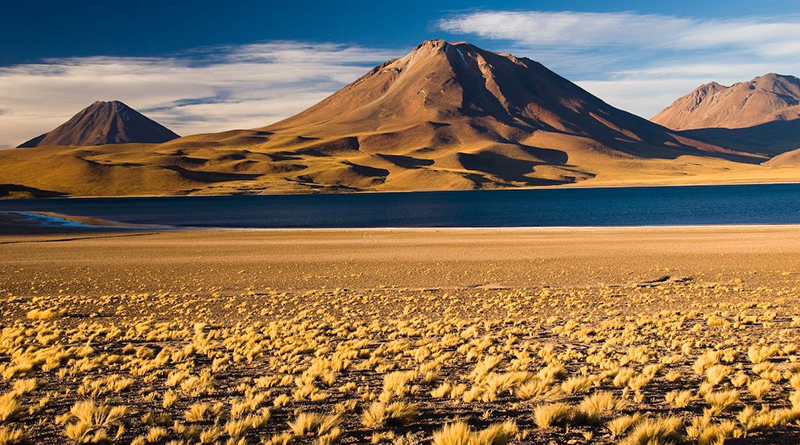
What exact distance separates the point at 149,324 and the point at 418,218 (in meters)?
70.9

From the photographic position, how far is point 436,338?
46.6 ft

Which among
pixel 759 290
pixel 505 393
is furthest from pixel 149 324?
pixel 759 290

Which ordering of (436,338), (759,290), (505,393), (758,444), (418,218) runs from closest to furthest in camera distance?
(758,444) → (505,393) → (436,338) → (759,290) → (418,218)

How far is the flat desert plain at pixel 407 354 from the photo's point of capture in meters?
7.60

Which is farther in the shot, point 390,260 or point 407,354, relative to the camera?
point 390,260

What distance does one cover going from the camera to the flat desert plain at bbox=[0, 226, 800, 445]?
760 centimetres

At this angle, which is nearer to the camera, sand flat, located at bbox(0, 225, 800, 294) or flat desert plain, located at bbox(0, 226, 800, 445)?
flat desert plain, located at bbox(0, 226, 800, 445)

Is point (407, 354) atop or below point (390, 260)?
atop

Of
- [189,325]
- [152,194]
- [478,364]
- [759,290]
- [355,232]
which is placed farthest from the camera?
[152,194]

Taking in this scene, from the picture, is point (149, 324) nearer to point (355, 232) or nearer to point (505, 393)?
point (505, 393)

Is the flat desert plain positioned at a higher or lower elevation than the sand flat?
higher

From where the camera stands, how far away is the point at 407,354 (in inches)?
487

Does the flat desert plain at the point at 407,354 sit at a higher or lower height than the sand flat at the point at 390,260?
higher

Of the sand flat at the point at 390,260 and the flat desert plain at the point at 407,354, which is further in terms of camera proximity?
the sand flat at the point at 390,260
